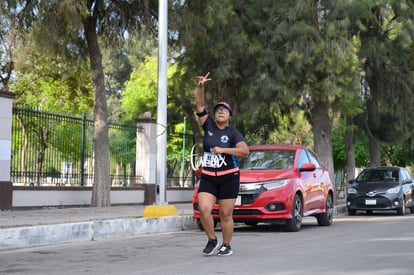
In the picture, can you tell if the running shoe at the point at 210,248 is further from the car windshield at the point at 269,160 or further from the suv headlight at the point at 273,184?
the car windshield at the point at 269,160

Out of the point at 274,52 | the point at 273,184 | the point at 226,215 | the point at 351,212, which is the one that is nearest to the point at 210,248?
the point at 226,215

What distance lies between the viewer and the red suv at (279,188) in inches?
511

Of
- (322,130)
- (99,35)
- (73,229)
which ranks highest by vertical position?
(99,35)

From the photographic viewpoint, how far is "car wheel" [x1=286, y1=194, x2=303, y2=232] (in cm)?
1325

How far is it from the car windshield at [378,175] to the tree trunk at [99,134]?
309 inches

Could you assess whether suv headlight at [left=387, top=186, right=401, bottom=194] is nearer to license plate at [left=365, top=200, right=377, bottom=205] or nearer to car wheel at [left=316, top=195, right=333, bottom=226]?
license plate at [left=365, top=200, right=377, bottom=205]

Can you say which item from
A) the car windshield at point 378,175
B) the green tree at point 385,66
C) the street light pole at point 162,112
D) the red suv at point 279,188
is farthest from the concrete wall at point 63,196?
the green tree at point 385,66

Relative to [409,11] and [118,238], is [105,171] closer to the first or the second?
[118,238]

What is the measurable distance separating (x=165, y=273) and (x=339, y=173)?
43215 millimetres

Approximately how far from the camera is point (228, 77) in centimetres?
2184

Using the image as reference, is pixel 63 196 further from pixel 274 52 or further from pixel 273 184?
pixel 273 184

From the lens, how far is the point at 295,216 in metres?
13.4

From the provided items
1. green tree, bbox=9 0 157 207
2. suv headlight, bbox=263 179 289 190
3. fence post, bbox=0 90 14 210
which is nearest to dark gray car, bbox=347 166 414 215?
green tree, bbox=9 0 157 207

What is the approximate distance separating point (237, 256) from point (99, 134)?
10981 mm
